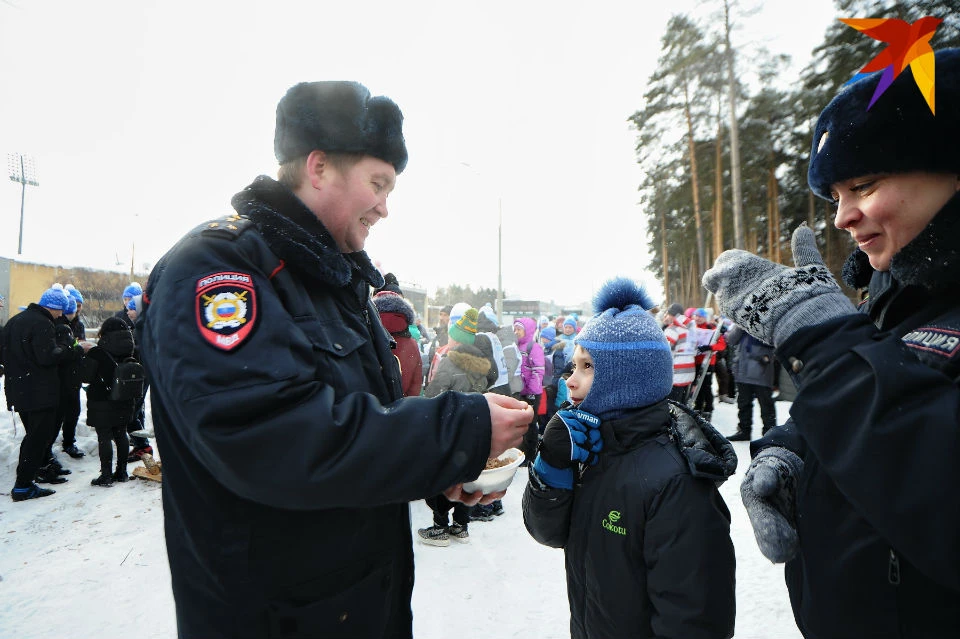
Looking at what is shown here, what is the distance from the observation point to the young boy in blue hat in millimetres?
1632

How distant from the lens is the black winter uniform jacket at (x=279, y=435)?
3.05 ft

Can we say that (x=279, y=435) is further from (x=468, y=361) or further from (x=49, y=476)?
(x=49, y=476)

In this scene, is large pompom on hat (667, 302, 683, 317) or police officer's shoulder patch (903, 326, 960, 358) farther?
large pompom on hat (667, 302, 683, 317)

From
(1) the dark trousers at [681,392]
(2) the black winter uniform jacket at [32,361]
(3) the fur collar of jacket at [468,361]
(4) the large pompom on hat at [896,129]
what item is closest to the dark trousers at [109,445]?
(2) the black winter uniform jacket at [32,361]

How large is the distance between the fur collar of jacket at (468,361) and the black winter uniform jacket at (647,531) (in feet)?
9.52

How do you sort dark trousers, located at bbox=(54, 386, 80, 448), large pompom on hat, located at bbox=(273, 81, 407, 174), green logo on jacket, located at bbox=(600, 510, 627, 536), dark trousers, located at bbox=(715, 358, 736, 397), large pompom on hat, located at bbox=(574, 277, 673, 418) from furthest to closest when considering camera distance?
dark trousers, located at bbox=(715, 358, 736, 397), dark trousers, located at bbox=(54, 386, 80, 448), large pompom on hat, located at bbox=(574, 277, 673, 418), green logo on jacket, located at bbox=(600, 510, 627, 536), large pompom on hat, located at bbox=(273, 81, 407, 174)

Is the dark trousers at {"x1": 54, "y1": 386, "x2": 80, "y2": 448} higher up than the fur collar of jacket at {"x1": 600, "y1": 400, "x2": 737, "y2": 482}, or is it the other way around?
the fur collar of jacket at {"x1": 600, "y1": 400, "x2": 737, "y2": 482}

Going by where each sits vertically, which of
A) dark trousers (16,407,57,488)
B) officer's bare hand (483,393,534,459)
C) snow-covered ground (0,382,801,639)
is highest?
officer's bare hand (483,393,534,459)

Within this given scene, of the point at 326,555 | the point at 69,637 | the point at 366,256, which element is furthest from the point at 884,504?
the point at 69,637

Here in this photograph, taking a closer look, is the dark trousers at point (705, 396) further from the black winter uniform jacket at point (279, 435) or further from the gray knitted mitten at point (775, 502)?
the black winter uniform jacket at point (279, 435)

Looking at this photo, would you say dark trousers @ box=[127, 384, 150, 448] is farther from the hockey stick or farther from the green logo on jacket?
the hockey stick

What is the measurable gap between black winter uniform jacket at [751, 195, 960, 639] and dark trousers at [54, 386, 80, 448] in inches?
295

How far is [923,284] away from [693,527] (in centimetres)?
102

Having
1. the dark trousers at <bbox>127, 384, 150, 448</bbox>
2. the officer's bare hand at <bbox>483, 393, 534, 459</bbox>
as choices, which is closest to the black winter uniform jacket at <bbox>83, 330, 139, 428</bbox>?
the dark trousers at <bbox>127, 384, 150, 448</bbox>
